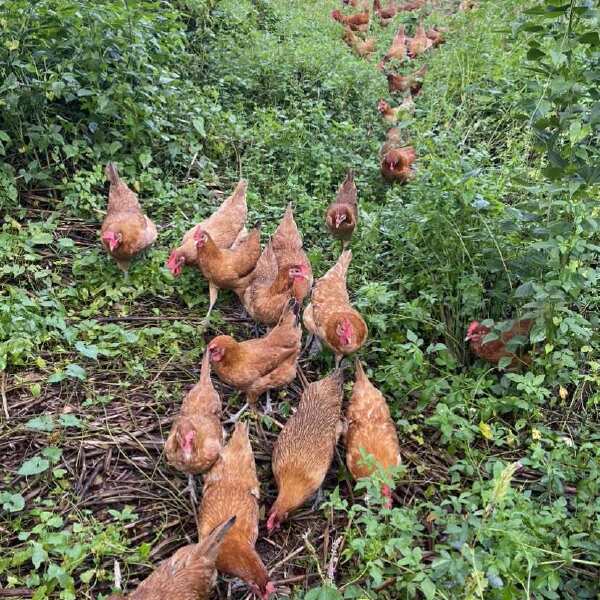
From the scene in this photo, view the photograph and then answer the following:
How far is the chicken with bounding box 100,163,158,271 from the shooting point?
454 centimetres

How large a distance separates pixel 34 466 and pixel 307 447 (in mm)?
1536

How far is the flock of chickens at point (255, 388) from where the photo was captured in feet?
8.89

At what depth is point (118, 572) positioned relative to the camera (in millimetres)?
2832

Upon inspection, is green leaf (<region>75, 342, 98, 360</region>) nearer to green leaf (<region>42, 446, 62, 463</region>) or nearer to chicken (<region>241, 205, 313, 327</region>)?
green leaf (<region>42, 446, 62, 463</region>)

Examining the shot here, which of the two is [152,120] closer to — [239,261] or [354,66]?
[239,261]

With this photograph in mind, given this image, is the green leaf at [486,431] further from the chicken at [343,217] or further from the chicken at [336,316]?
the chicken at [343,217]

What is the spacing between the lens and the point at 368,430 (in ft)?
11.4

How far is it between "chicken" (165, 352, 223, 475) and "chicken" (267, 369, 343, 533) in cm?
39

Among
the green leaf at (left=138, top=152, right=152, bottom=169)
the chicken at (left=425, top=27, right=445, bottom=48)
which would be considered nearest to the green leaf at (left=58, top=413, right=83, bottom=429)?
the green leaf at (left=138, top=152, right=152, bottom=169)

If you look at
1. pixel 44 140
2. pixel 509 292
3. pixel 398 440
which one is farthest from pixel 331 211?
pixel 44 140

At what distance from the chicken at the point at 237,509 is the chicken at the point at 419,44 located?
363 inches

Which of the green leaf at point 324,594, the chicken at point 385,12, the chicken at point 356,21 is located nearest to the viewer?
the green leaf at point 324,594

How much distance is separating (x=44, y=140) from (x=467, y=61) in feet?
17.5

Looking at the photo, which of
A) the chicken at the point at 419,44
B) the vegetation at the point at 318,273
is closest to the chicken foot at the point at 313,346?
the vegetation at the point at 318,273
